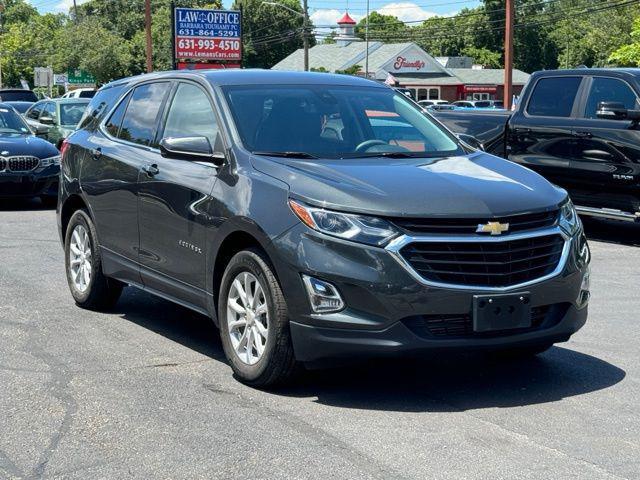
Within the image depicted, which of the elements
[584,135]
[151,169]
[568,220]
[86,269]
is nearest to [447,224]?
[568,220]

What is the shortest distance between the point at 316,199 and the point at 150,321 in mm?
2840

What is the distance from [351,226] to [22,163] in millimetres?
11241

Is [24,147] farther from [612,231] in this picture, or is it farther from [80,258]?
Answer: [612,231]

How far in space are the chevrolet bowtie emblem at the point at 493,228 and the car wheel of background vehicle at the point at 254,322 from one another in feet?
3.62

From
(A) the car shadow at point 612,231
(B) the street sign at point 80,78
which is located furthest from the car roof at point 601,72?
(B) the street sign at point 80,78

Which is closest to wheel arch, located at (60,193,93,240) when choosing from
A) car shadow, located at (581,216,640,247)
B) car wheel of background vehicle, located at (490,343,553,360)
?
car wheel of background vehicle, located at (490,343,553,360)

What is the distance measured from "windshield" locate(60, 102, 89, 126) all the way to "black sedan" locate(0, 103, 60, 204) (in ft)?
18.2

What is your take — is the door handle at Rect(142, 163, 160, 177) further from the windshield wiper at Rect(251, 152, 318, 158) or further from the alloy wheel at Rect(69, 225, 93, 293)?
the alloy wheel at Rect(69, 225, 93, 293)

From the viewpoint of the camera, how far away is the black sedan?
50.8 ft

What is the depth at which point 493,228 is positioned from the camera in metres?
5.47

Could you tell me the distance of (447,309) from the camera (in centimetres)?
536

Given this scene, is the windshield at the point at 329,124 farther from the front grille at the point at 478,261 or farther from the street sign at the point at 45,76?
the street sign at the point at 45,76

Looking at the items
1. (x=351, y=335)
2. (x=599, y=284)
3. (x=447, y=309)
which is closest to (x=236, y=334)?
(x=351, y=335)

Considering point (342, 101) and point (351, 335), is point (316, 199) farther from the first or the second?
point (342, 101)
